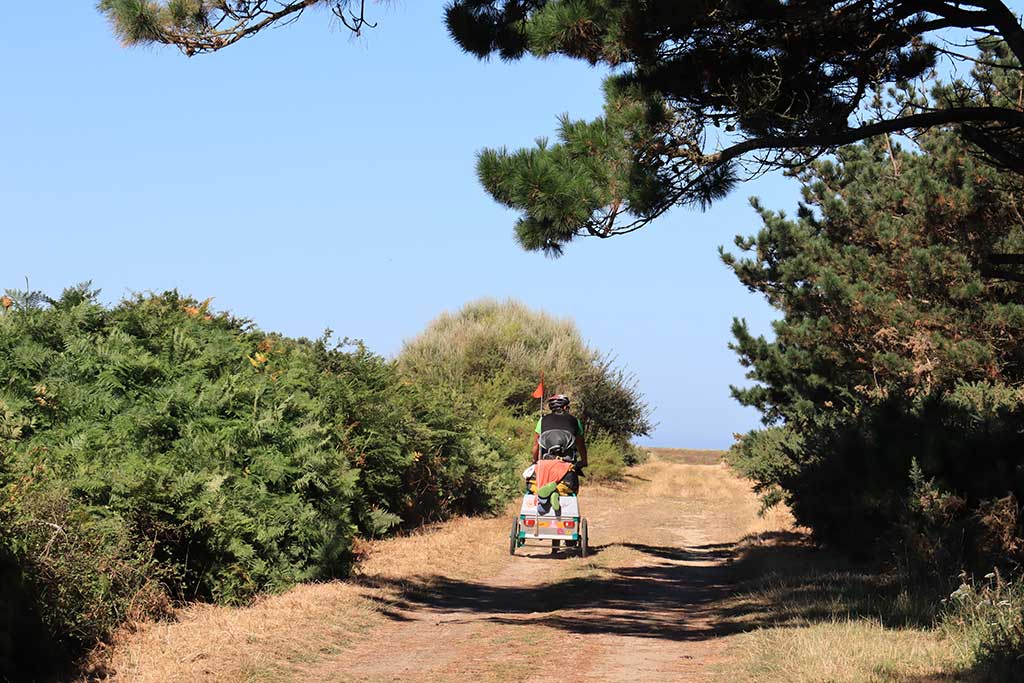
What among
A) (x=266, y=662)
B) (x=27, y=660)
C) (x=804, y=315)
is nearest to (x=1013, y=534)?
(x=266, y=662)

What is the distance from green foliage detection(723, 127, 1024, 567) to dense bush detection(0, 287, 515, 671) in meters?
6.73

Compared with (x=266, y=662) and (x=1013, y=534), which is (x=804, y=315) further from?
(x=266, y=662)

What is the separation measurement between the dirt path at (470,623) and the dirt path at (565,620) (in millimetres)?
23

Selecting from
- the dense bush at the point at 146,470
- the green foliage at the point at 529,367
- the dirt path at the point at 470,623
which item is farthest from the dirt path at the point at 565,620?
the green foliage at the point at 529,367

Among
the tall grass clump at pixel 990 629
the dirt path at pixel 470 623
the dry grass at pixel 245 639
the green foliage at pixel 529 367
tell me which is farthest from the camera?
the green foliage at pixel 529 367

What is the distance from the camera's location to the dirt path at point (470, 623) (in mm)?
8344

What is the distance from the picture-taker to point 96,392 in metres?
11.3

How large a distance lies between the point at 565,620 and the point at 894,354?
1289cm

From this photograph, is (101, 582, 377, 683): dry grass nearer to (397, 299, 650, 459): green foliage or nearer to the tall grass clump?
the tall grass clump

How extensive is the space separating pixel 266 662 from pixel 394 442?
10576mm

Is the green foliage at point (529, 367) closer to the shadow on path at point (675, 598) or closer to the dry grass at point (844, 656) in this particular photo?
the shadow on path at point (675, 598)

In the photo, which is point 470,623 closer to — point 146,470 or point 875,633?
point 146,470

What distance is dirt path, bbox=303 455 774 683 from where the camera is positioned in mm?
8625

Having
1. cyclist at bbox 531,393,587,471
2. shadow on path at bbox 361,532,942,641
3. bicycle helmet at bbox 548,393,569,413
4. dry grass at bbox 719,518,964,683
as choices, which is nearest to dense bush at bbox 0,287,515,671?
shadow on path at bbox 361,532,942,641
